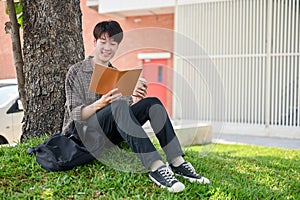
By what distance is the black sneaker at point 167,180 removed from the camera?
2480mm

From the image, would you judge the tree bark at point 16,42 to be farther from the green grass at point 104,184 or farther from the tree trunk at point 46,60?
the green grass at point 104,184

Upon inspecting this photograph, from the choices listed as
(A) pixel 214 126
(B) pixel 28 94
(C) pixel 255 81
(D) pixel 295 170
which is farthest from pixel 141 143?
(C) pixel 255 81

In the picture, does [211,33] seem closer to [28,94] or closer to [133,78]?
[28,94]

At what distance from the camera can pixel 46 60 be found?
12.4ft

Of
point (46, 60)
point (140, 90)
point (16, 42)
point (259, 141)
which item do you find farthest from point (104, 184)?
point (259, 141)

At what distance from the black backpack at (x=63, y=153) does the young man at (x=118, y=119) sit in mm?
66

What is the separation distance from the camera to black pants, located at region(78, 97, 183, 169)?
8.35 ft

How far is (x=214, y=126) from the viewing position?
7.64 meters

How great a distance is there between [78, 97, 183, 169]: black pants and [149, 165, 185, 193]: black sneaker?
0.25 feet

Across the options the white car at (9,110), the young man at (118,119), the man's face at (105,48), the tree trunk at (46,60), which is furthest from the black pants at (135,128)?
the white car at (9,110)

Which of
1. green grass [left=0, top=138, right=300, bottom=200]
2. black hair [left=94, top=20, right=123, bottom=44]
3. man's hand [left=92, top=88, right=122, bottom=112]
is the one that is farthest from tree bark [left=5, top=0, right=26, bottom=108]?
man's hand [left=92, top=88, right=122, bottom=112]

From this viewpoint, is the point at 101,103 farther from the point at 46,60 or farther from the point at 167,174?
the point at 46,60

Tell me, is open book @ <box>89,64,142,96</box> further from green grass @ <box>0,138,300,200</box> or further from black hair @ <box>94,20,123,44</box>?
green grass @ <box>0,138,300,200</box>

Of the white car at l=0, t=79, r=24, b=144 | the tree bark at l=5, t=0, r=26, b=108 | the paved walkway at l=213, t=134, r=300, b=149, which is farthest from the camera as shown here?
the paved walkway at l=213, t=134, r=300, b=149
